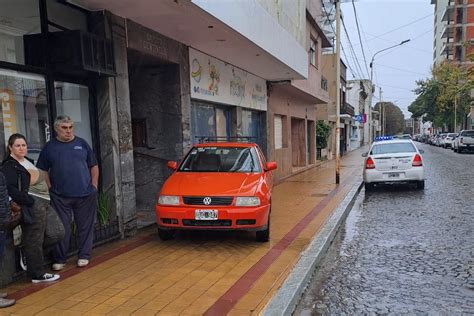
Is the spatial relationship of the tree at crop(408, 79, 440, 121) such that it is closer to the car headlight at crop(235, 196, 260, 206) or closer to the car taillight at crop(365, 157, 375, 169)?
the car taillight at crop(365, 157, 375, 169)

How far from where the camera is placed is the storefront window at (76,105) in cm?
638

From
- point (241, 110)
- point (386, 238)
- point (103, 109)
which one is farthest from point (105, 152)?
point (241, 110)

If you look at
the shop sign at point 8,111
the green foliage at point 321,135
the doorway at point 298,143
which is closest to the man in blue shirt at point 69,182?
the shop sign at point 8,111

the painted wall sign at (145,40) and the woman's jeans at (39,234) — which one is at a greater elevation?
the painted wall sign at (145,40)

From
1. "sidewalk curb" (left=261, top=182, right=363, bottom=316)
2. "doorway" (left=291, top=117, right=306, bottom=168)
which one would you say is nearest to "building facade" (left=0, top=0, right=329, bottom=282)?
"sidewalk curb" (left=261, top=182, right=363, bottom=316)

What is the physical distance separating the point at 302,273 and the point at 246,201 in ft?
5.01

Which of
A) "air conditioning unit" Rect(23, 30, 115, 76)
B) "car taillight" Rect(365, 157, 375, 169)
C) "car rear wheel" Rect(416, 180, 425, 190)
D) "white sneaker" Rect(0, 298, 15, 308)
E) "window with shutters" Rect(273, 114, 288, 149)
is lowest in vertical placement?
"car rear wheel" Rect(416, 180, 425, 190)

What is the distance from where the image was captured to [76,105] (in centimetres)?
669

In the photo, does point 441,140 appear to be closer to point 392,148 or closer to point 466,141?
point 466,141

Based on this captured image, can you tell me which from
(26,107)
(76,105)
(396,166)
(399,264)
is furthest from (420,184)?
(26,107)

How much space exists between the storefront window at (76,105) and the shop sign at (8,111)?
0.86 metres

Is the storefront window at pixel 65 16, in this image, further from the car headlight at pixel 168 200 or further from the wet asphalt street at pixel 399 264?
the wet asphalt street at pixel 399 264

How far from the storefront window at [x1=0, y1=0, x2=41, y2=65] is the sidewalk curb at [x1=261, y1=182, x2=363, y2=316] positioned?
4410 millimetres

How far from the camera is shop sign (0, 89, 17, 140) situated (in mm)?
5305
